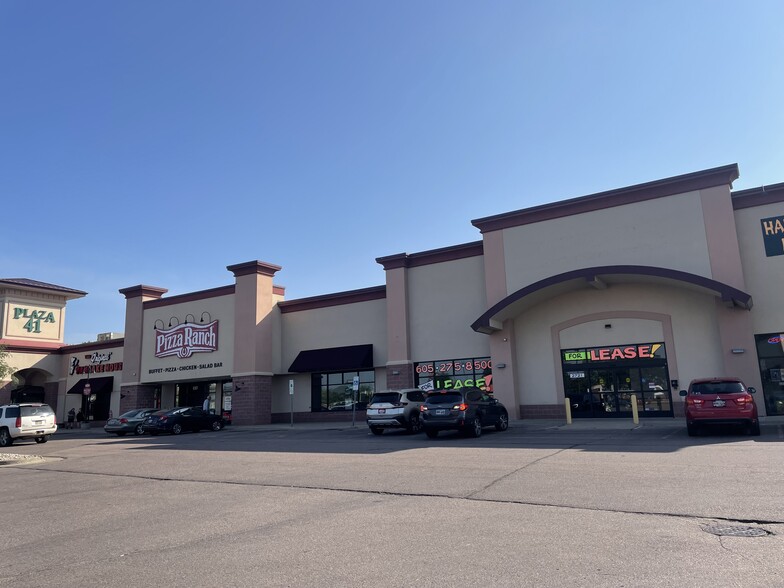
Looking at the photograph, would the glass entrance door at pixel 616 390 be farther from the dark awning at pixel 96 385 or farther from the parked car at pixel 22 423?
the dark awning at pixel 96 385

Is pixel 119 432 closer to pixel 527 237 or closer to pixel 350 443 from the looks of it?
pixel 350 443

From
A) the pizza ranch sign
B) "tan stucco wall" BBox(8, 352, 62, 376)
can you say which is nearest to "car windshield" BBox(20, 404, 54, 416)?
the pizza ranch sign

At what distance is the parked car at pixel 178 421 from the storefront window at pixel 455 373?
11000 millimetres

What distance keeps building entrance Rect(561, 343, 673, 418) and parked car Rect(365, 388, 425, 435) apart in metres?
7.82

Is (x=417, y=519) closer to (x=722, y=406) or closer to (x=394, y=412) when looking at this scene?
(x=722, y=406)

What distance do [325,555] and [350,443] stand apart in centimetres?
1315

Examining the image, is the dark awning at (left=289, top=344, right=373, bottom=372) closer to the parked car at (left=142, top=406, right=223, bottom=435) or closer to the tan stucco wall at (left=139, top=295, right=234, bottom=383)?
the tan stucco wall at (left=139, top=295, right=234, bottom=383)

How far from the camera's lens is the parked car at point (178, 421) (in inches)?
1139

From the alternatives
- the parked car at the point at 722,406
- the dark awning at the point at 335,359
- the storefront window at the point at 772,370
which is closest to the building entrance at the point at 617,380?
the storefront window at the point at 772,370

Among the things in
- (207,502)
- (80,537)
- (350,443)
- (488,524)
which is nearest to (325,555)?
(488,524)

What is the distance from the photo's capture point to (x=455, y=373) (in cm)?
2961

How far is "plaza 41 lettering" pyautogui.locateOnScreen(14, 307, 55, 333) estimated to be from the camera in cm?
4345

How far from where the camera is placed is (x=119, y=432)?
30703mm

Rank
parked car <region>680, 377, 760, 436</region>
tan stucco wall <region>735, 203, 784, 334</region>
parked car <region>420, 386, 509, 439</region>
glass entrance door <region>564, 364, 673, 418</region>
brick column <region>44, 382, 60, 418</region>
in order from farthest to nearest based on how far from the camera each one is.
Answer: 1. brick column <region>44, 382, 60, 418</region>
2. glass entrance door <region>564, 364, 673, 418</region>
3. tan stucco wall <region>735, 203, 784, 334</region>
4. parked car <region>420, 386, 509, 439</region>
5. parked car <region>680, 377, 760, 436</region>
